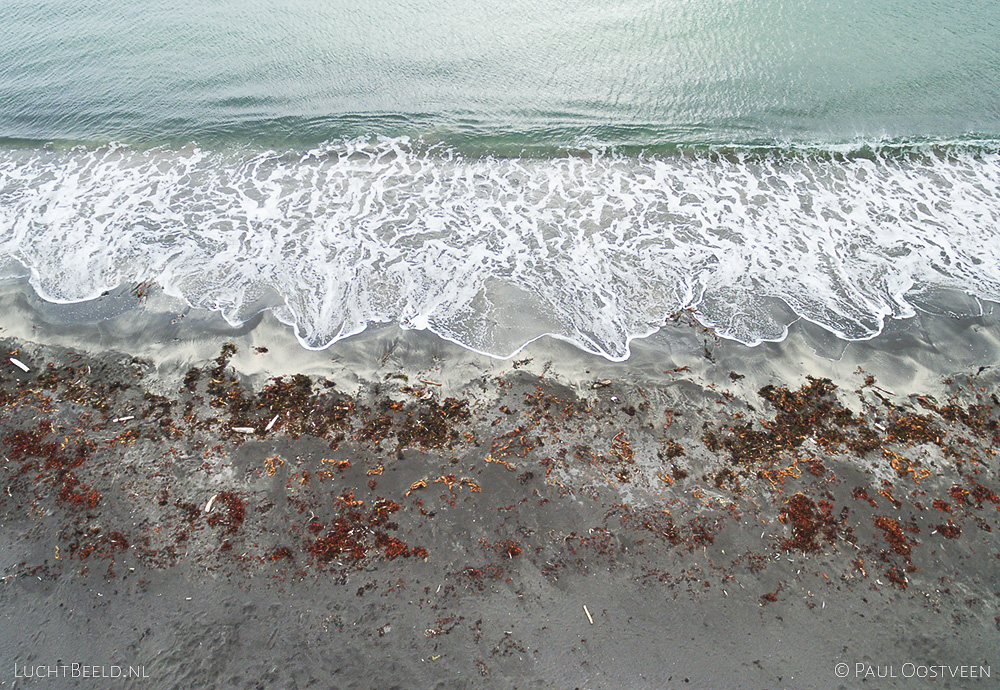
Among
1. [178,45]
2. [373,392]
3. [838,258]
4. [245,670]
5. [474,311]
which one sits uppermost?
[178,45]

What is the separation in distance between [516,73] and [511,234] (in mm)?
6797

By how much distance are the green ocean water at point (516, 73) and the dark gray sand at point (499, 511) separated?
6925 millimetres

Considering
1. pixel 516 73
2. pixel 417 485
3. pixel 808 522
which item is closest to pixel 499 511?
pixel 417 485

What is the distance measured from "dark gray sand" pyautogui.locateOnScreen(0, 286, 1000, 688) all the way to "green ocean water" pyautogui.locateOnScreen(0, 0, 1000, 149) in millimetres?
6925

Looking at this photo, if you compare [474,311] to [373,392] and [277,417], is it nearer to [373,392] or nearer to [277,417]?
[373,392]

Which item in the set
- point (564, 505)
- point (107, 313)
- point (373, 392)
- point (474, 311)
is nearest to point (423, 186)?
point (474, 311)

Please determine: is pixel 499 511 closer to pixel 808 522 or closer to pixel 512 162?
pixel 808 522

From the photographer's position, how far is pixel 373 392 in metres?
7.11

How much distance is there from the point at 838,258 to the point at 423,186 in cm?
882

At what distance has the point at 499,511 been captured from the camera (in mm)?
5945

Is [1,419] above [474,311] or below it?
below

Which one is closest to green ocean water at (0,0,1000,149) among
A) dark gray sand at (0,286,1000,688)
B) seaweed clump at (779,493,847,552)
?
dark gray sand at (0,286,1000,688)

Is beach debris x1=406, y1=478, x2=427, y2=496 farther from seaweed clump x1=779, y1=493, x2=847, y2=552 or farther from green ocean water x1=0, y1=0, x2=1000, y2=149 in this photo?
green ocean water x1=0, y1=0, x2=1000, y2=149

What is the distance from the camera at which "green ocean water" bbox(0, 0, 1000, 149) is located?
1213 centimetres
